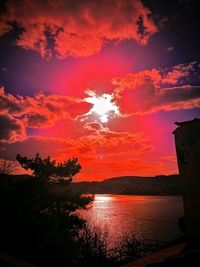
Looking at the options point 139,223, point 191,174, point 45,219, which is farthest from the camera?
point 139,223

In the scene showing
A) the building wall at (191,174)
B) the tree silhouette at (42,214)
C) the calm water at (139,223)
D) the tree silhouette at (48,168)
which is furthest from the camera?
the calm water at (139,223)

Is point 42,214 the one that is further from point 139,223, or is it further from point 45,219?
point 139,223

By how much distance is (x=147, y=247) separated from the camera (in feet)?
93.7

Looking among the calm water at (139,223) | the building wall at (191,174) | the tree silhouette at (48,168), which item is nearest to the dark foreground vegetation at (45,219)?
the tree silhouette at (48,168)

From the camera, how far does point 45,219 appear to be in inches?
730

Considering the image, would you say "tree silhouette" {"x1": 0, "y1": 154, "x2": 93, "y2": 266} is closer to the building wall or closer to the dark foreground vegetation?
the dark foreground vegetation

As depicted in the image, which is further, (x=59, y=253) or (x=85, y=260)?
(x=85, y=260)

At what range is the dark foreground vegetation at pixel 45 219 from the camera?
16.5 meters

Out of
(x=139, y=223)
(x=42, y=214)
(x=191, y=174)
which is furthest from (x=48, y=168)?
(x=139, y=223)

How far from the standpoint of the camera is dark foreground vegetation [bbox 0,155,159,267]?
1648 cm

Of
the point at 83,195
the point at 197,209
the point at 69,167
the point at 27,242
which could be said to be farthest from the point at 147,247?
the point at 197,209

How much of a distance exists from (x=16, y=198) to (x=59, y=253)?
4910 mm

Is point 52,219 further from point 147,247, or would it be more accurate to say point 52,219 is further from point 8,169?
point 147,247

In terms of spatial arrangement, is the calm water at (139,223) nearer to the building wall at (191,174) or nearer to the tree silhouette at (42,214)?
the tree silhouette at (42,214)
